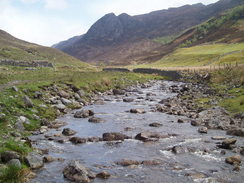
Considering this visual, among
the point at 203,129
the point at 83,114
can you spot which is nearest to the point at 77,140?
the point at 83,114

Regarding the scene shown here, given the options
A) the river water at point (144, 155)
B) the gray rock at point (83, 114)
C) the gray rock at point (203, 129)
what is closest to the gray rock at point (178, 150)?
the river water at point (144, 155)

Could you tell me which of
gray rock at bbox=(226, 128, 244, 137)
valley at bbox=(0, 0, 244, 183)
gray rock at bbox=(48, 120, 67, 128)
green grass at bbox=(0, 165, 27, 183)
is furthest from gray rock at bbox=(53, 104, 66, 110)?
gray rock at bbox=(226, 128, 244, 137)

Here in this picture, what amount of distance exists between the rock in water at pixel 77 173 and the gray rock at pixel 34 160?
1848 mm

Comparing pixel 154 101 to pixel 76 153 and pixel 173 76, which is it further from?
pixel 173 76

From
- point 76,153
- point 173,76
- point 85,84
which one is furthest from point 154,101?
point 173,76

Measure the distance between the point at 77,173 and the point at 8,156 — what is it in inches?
170

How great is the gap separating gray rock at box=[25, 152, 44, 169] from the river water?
41 cm

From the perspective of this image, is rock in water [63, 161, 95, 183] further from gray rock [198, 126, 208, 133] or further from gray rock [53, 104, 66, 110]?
gray rock [53, 104, 66, 110]

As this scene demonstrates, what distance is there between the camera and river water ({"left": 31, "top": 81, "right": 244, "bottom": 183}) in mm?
16625

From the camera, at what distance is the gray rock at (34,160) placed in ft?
56.1

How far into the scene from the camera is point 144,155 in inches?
808

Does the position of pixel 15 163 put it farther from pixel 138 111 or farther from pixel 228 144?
pixel 138 111

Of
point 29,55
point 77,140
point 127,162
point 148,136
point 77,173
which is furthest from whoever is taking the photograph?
point 29,55

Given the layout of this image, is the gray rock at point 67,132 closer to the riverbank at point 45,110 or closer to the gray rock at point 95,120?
the riverbank at point 45,110
